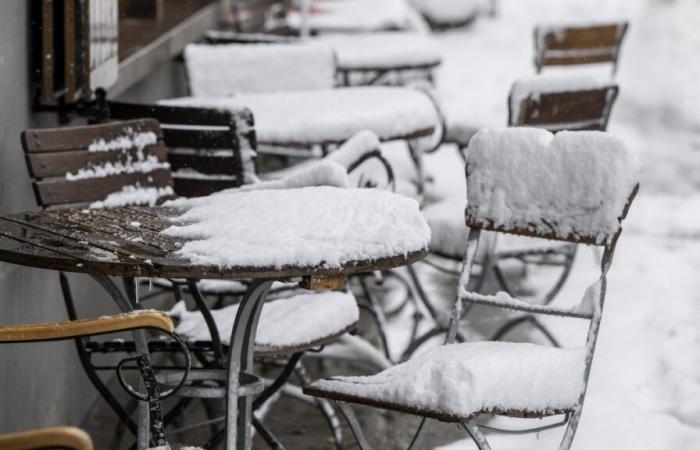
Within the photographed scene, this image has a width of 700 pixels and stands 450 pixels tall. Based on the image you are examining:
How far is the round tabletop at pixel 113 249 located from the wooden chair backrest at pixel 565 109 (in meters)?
2.27

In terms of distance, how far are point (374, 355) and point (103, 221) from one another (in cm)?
167

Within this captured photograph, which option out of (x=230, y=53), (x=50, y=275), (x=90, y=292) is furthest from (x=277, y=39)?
(x=50, y=275)

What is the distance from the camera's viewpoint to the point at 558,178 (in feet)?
12.4

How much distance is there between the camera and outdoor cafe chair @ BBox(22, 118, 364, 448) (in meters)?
3.80

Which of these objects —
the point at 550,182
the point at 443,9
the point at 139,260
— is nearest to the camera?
the point at 139,260

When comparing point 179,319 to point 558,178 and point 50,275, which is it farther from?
point 558,178

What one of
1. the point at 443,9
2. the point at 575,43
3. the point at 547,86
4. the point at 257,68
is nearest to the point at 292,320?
the point at 547,86

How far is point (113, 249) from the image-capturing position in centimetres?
314

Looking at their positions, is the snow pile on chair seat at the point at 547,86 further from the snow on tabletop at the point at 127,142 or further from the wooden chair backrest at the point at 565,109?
the snow on tabletop at the point at 127,142

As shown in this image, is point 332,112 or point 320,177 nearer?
point 320,177

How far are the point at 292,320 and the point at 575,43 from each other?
469cm

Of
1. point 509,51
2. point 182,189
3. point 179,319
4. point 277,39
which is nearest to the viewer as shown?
point 179,319

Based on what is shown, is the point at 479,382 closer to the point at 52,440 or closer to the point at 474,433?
the point at 474,433

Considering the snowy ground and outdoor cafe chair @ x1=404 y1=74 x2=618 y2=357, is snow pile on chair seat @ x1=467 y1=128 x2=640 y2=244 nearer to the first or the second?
the snowy ground
